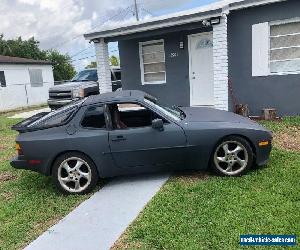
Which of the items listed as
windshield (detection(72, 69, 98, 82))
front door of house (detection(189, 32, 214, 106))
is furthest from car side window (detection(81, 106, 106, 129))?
windshield (detection(72, 69, 98, 82))

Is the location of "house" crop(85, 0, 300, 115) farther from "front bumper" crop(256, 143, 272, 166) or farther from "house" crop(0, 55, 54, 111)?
"house" crop(0, 55, 54, 111)

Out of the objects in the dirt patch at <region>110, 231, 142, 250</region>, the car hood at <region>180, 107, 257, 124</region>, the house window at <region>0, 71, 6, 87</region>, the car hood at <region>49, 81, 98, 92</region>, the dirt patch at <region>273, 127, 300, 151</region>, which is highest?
the house window at <region>0, 71, 6, 87</region>

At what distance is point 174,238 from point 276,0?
738cm

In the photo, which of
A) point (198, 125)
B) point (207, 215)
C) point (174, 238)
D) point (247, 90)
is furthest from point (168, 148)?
point (247, 90)

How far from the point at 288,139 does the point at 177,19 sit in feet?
15.2

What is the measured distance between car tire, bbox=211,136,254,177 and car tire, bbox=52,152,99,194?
1.92m

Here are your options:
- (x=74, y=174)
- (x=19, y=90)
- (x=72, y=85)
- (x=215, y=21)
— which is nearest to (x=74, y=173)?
(x=74, y=174)

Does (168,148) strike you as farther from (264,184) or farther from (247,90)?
(247,90)

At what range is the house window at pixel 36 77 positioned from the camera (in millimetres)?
24172

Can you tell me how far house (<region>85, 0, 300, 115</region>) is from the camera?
914 centimetres

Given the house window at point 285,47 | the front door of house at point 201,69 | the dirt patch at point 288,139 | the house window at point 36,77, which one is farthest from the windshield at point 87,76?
the house window at point 36,77

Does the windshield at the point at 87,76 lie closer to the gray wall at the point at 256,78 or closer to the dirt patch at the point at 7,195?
the gray wall at the point at 256,78

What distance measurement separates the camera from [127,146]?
5215mm

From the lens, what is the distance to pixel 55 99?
13250 millimetres
